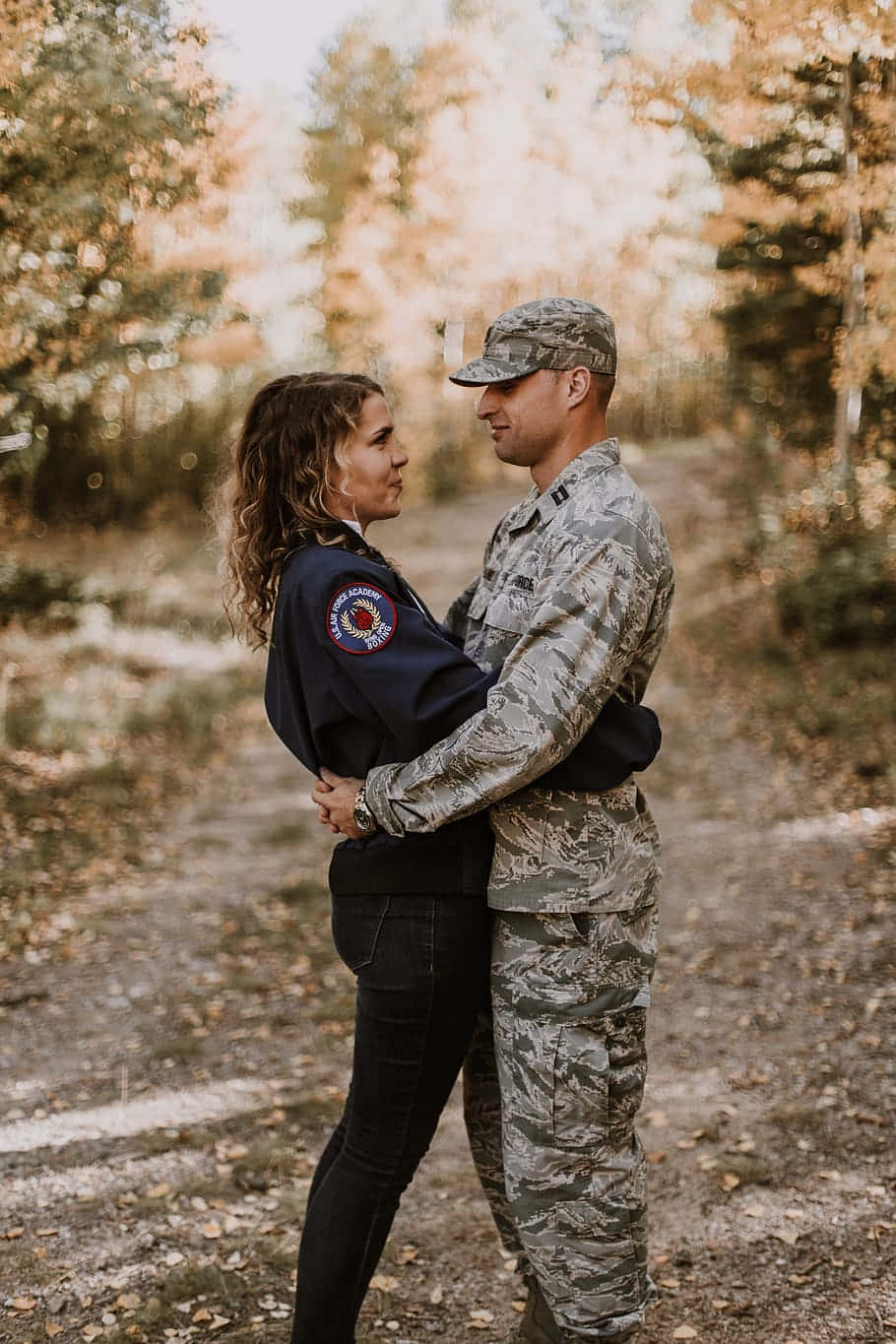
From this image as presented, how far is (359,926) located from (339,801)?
241mm

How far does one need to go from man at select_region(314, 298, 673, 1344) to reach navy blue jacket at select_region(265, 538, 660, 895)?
0.17 ft

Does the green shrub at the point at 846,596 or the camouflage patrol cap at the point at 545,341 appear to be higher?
the camouflage patrol cap at the point at 545,341

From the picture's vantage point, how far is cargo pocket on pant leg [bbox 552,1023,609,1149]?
2105 millimetres

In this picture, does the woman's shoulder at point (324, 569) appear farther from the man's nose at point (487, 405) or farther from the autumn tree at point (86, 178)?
the autumn tree at point (86, 178)

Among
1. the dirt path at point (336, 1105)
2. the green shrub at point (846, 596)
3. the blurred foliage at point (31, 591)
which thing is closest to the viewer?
the dirt path at point (336, 1105)

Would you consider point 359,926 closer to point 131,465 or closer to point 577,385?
point 577,385

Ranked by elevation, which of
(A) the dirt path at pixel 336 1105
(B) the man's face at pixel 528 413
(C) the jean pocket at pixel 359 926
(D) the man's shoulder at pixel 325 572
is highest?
(B) the man's face at pixel 528 413

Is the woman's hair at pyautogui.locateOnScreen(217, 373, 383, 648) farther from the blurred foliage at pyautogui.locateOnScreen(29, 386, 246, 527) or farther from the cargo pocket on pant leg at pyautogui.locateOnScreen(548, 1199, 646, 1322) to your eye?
the blurred foliage at pyautogui.locateOnScreen(29, 386, 246, 527)

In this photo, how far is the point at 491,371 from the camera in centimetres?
221

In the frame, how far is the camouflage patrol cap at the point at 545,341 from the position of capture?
2.19m

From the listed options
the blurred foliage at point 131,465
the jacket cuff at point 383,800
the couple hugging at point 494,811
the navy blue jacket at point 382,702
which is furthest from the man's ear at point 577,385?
the blurred foliage at point 131,465

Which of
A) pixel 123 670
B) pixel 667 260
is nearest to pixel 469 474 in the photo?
pixel 123 670

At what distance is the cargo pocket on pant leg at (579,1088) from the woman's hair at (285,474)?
3.36ft

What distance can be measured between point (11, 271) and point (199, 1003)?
297 cm
